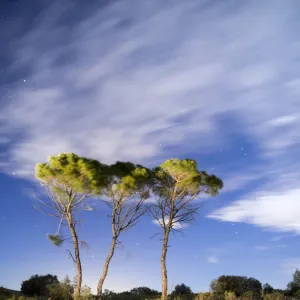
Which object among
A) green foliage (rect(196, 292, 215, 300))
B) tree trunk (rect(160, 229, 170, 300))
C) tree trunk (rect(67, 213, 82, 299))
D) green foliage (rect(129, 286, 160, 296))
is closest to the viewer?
tree trunk (rect(67, 213, 82, 299))

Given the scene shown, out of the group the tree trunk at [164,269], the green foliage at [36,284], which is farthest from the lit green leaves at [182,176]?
the green foliage at [36,284]

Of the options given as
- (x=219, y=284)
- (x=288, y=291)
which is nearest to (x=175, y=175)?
(x=219, y=284)

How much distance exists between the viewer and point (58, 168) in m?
27.1

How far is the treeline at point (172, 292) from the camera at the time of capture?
25969 millimetres

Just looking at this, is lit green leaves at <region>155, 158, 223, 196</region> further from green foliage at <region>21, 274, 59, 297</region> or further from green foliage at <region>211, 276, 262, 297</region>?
green foliage at <region>21, 274, 59, 297</region>

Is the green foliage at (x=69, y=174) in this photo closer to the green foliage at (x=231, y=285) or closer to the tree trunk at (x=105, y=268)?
the tree trunk at (x=105, y=268)

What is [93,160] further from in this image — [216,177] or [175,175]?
[216,177]

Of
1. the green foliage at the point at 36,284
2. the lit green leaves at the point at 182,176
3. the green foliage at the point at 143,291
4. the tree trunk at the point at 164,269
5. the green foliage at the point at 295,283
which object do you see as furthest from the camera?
the green foliage at the point at 295,283

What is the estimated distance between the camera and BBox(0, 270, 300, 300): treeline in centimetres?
2597

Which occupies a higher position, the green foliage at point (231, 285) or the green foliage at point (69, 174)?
the green foliage at point (69, 174)

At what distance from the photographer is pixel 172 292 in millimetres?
35906

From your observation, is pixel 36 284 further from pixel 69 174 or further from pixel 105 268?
pixel 69 174

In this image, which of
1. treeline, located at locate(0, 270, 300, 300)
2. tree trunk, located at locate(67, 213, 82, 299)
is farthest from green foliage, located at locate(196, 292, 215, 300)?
tree trunk, located at locate(67, 213, 82, 299)

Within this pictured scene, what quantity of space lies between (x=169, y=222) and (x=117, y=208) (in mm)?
3629
